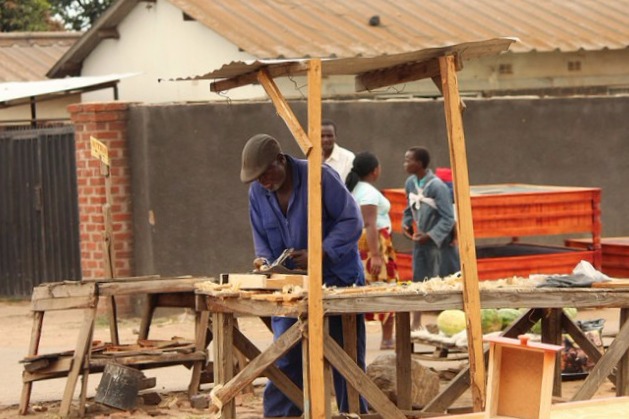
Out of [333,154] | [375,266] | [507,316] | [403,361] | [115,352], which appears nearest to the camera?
[403,361]

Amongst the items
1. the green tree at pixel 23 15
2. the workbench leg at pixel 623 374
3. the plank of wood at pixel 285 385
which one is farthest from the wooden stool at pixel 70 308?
the green tree at pixel 23 15

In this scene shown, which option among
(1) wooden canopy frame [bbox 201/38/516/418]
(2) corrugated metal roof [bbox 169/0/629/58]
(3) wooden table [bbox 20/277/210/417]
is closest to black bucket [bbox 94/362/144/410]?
(3) wooden table [bbox 20/277/210/417]

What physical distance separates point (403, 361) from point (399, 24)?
10963 millimetres

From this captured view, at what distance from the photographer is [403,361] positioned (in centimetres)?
868

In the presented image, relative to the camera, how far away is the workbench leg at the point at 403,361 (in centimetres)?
859

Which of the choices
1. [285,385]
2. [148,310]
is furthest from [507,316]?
[285,385]

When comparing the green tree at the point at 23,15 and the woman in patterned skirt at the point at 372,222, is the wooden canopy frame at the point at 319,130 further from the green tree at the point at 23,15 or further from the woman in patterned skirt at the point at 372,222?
the green tree at the point at 23,15

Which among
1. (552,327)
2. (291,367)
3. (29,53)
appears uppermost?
(29,53)

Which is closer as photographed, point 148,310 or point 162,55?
point 148,310

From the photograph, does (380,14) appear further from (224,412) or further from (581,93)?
(224,412)

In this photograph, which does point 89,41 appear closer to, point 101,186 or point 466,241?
point 101,186

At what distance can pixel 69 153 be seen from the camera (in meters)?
16.0

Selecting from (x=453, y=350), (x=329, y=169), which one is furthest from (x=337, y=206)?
(x=453, y=350)

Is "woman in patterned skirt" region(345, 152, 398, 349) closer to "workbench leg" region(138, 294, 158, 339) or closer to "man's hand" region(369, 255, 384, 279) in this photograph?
"man's hand" region(369, 255, 384, 279)
